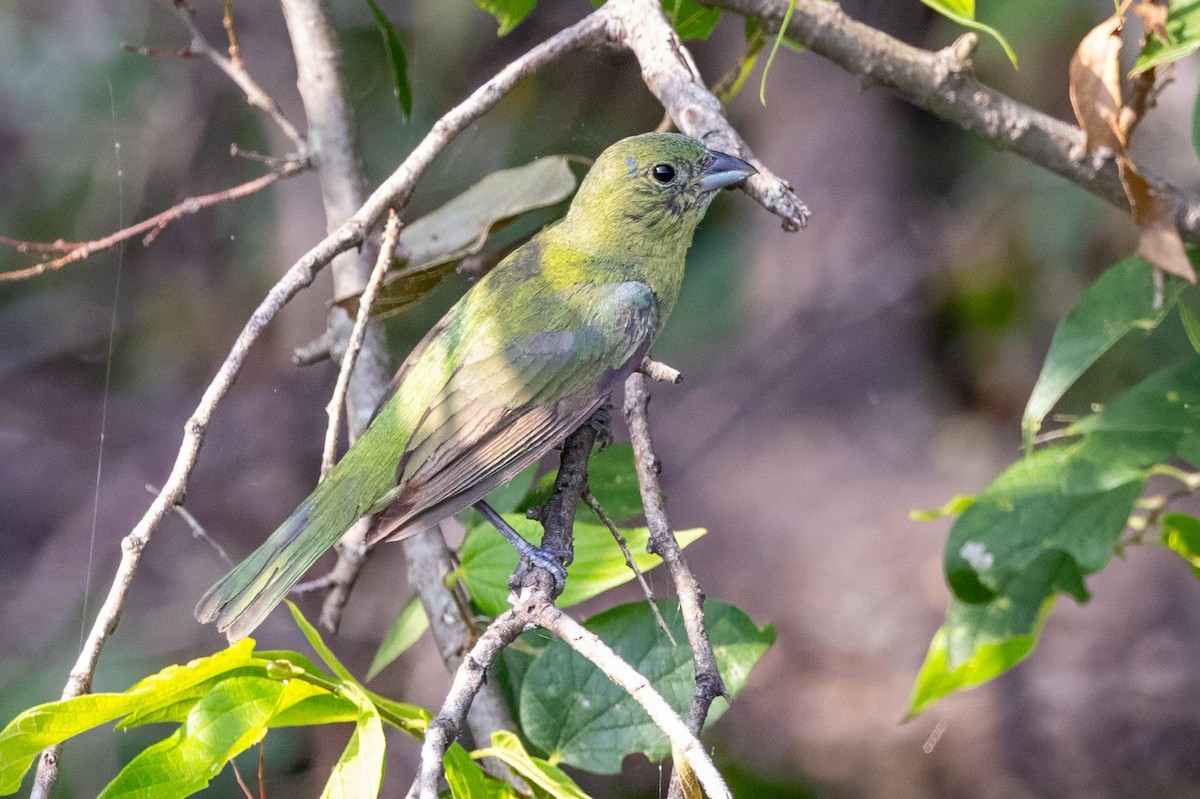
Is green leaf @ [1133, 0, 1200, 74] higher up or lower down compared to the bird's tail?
higher up

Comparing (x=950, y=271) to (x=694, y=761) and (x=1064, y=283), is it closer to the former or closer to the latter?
(x=1064, y=283)

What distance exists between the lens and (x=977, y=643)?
8.70 feet

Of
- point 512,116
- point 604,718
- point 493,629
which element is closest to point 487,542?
point 604,718

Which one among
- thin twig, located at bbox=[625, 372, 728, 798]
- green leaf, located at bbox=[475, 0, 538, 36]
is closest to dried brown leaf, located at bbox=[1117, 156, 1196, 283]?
thin twig, located at bbox=[625, 372, 728, 798]

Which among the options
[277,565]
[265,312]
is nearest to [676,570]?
[265,312]

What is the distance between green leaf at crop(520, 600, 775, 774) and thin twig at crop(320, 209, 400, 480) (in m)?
0.60

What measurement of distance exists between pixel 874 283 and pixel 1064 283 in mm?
1014

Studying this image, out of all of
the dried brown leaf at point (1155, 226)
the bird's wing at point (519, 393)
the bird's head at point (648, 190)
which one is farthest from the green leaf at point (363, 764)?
the dried brown leaf at point (1155, 226)

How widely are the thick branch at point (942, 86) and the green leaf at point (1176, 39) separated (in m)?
0.37

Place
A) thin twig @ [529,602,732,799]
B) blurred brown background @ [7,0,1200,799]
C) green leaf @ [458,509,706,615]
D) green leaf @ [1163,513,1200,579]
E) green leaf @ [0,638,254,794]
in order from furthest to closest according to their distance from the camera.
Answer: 1. blurred brown background @ [7,0,1200,799]
2. green leaf @ [1163,513,1200,579]
3. green leaf @ [458,509,706,615]
4. green leaf @ [0,638,254,794]
5. thin twig @ [529,602,732,799]

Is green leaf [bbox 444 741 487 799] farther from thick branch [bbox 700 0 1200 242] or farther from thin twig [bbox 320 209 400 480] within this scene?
thick branch [bbox 700 0 1200 242]

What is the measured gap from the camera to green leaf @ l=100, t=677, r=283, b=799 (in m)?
1.58

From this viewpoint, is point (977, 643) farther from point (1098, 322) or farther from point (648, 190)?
point (648, 190)

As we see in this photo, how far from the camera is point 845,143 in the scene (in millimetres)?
5691
